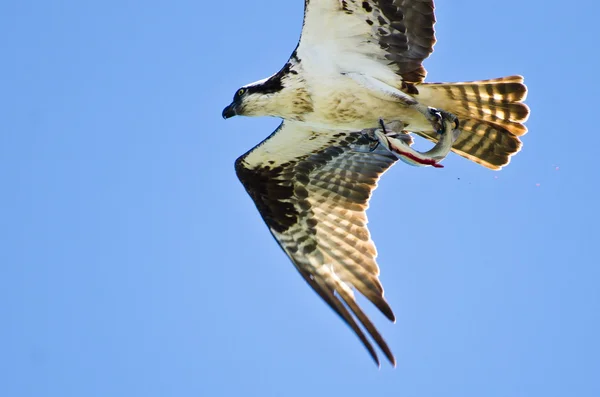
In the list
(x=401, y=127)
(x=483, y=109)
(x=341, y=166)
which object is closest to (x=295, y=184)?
(x=341, y=166)

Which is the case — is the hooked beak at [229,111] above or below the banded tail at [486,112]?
above

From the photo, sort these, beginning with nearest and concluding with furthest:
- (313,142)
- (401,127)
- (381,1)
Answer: (381,1) < (401,127) < (313,142)

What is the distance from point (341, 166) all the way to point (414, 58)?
1.53 metres

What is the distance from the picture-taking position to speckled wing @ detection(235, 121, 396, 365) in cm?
1002

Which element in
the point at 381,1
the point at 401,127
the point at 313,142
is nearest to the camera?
the point at 381,1

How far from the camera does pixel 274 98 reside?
9.31 metres

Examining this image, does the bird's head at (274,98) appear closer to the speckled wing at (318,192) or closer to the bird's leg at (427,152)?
the speckled wing at (318,192)

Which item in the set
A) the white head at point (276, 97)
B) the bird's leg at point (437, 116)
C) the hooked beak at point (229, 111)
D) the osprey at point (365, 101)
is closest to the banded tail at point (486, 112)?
the osprey at point (365, 101)

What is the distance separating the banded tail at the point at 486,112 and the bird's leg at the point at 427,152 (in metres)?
0.29

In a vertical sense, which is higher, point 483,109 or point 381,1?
point 381,1

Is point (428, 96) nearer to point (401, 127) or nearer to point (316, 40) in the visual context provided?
point (401, 127)

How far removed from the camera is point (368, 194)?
34.2 ft

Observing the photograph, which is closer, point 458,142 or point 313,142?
point 458,142

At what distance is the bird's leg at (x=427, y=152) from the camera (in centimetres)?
875
